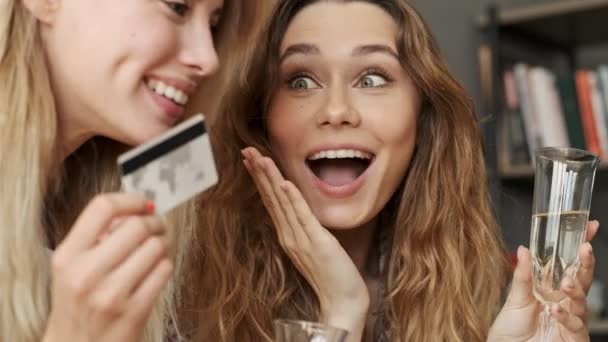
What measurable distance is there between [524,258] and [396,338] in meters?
0.35

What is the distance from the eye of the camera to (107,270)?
841 millimetres

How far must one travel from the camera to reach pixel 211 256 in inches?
57.8

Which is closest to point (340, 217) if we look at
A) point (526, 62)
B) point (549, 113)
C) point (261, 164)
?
point (261, 164)

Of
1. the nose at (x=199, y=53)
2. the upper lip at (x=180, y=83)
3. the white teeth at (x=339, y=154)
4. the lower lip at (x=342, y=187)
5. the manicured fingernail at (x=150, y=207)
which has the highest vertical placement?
the nose at (x=199, y=53)

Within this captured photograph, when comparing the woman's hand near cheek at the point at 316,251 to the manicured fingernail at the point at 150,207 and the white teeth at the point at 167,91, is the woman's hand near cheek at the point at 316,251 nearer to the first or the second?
the white teeth at the point at 167,91

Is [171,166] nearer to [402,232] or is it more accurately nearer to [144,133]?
[144,133]

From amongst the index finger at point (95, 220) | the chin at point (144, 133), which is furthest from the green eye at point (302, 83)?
the index finger at point (95, 220)

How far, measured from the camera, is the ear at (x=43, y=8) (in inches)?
42.5

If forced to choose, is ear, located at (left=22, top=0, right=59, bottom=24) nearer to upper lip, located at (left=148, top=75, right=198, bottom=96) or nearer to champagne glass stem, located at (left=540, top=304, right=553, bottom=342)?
upper lip, located at (left=148, top=75, right=198, bottom=96)

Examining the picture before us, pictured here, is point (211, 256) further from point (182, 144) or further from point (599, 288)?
point (599, 288)

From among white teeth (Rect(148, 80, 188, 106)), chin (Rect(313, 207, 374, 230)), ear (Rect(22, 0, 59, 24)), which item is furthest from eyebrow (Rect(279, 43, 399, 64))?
ear (Rect(22, 0, 59, 24))

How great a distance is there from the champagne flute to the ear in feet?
2.34

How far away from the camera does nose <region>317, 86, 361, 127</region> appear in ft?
4.64

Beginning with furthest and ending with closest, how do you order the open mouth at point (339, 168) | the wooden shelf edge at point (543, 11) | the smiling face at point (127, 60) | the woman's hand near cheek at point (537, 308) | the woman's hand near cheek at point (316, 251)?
1. the wooden shelf edge at point (543, 11)
2. the open mouth at point (339, 168)
3. the woman's hand near cheek at point (316, 251)
4. the woman's hand near cheek at point (537, 308)
5. the smiling face at point (127, 60)
